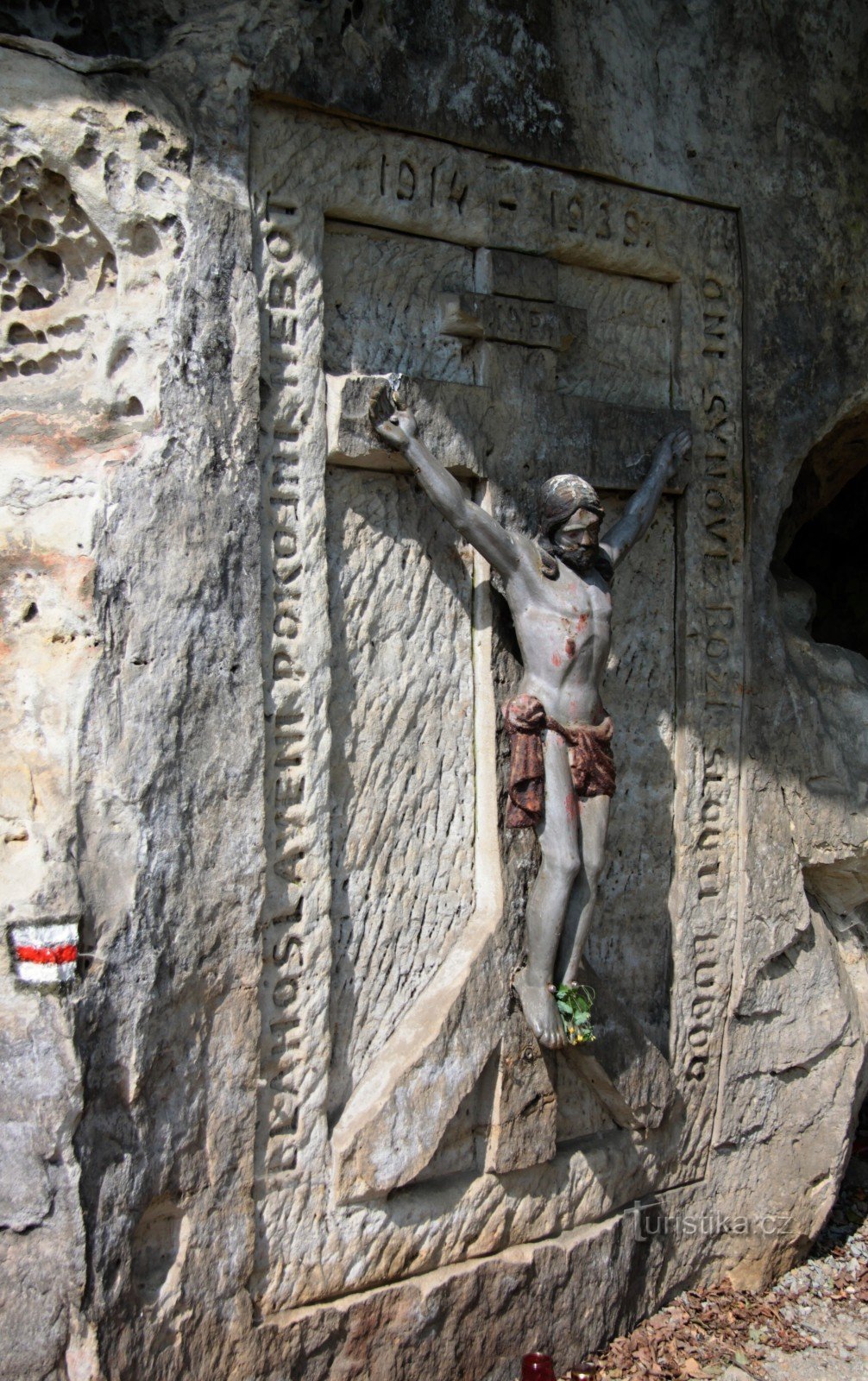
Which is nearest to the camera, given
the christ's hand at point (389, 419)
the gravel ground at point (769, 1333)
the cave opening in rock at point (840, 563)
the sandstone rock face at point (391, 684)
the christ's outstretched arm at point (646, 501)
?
the sandstone rock face at point (391, 684)

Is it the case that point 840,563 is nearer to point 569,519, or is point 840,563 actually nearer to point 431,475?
point 569,519

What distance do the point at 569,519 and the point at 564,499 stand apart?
0.18 feet

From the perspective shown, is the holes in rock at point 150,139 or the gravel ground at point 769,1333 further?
the gravel ground at point 769,1333

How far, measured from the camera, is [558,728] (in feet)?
11.9

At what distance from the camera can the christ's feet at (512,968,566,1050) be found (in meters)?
3.63

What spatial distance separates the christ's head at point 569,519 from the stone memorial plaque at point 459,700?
168 millimetres

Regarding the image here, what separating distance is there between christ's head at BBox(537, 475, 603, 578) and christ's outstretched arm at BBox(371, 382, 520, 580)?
20 centimetres

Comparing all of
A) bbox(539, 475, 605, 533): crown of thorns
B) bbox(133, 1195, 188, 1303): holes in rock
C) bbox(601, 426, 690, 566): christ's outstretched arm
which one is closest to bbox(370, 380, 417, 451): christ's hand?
bbox(539, 475, 605, 533): crown of thorns

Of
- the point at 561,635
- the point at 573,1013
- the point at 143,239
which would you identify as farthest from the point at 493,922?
the point at 143,239

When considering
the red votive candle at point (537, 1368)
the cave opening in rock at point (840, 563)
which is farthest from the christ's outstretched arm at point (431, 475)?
the cave opening in rock at point (840, 563)

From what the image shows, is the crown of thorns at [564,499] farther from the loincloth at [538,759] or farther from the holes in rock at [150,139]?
the holes in rock at [150,139]

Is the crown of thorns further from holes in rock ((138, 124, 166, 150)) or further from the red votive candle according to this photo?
the red votive candle

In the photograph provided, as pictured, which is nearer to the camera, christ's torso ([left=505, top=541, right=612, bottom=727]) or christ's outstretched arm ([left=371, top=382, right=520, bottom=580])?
christ's outstretched arm ([left=371, top=382, right=520, bottom=580])

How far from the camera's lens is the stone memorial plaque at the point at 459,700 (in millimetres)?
3387
